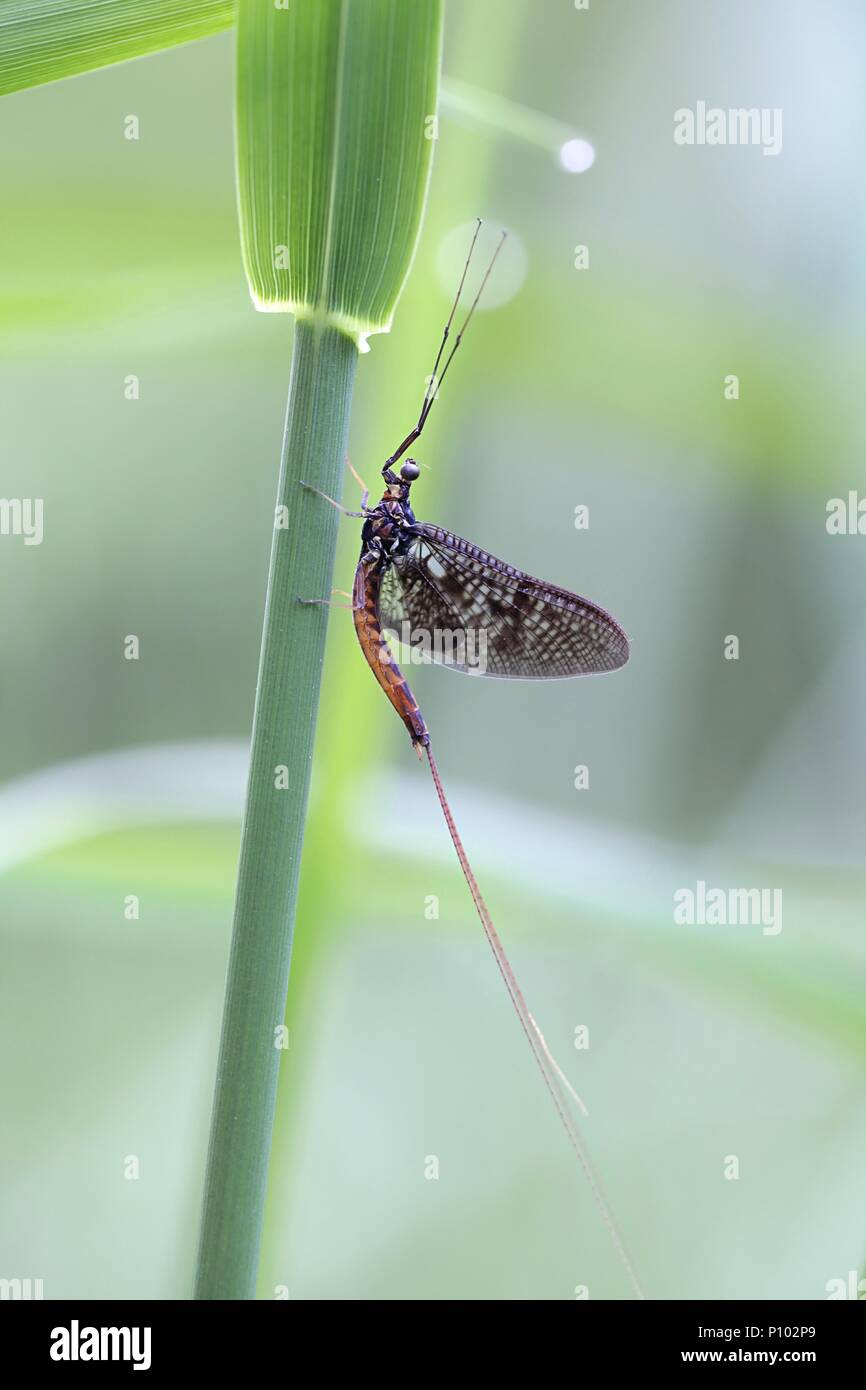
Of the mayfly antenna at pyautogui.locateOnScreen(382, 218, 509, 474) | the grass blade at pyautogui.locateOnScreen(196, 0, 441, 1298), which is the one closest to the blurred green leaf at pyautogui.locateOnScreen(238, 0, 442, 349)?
the grass blade at pyautogui.locateOnScreen(196, 0, 441, 1298)

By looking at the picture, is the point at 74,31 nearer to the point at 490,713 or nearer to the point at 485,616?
the point at 485,616

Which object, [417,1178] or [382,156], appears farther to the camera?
[417,1178]

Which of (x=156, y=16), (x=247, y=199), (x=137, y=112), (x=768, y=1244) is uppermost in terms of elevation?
(x=137, y=112)

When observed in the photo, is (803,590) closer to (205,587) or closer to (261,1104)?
(205,587)

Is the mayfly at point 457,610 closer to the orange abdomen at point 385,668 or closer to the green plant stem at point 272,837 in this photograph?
the orange abdomen at point 385,668

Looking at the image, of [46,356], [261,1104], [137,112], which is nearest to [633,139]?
[137,112]

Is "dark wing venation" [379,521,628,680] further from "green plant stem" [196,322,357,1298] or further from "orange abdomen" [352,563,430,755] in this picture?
"green plant stem" [196,322,357,1298]

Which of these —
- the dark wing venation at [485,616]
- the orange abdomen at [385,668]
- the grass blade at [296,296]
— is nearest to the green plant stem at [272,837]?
the grass blade at [296,296]

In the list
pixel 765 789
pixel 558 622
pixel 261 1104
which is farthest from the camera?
pixel 765 789
